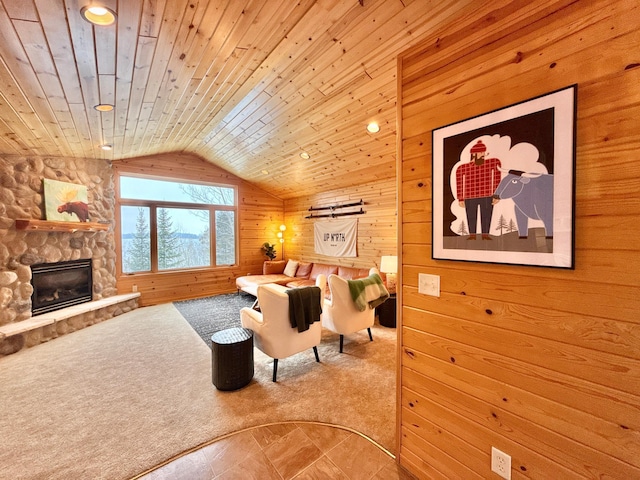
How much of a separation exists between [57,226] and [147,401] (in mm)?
3247

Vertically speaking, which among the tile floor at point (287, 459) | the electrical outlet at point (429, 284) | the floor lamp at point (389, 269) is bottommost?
the tile floor at point (287, 459)

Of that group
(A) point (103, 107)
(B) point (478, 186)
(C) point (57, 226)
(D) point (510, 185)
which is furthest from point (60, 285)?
(D) point (510, 185)

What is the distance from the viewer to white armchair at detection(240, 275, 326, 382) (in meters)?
2.47

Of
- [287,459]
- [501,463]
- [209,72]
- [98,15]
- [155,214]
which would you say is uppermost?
[209,72]

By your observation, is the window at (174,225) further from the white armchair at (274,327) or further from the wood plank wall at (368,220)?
the white armchair at (274,327)

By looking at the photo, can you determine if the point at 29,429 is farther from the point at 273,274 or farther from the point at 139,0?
the point at 273,274

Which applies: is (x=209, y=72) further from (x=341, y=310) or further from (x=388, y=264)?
(x=388, y=264)

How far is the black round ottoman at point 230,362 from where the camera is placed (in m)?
2.41

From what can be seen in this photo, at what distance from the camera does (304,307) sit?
2.62 m

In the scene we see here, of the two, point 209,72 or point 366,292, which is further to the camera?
point 366,292

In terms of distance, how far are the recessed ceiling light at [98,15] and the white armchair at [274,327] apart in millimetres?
2077

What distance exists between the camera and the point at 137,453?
5.77ft

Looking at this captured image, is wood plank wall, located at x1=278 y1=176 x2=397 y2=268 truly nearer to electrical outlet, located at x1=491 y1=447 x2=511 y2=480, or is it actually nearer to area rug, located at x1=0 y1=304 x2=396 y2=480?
area rug, located at x1=0 y1=304 x2=396 y2=480

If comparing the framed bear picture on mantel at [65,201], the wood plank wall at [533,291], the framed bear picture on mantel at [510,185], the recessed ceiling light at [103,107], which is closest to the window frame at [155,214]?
the framed bear picture on mantel at [65,201]
